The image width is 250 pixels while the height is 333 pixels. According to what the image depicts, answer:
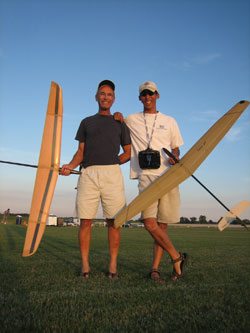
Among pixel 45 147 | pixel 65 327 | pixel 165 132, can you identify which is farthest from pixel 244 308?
pixel 45 147

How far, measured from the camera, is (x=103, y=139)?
13.8ft

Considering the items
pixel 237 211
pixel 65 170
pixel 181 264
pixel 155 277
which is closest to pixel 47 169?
pixel 65 170

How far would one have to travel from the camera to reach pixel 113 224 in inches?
164

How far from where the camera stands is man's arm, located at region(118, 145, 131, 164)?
4.38 m

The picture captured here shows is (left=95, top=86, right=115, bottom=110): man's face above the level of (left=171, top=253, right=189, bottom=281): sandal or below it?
above

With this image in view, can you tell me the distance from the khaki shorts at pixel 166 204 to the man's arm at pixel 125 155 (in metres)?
0.42

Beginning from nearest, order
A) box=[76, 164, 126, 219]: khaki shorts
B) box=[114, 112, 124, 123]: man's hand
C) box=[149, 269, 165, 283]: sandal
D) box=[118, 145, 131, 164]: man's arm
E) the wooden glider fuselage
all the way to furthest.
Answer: box=[149, 269, 165, 283]: sandal, the wooden glider fuselage, box=[76, 164, 126, 219]: khaki shorts, box=[114, 112, 124, 123]: man's hand, box=[118, 145, 131, 164]: man's arm

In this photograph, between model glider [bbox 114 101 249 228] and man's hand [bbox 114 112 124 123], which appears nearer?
model glider [bbox 114 101 249 228]

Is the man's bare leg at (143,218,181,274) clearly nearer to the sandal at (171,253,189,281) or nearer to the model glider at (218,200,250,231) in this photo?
the sandal at (171,253,189,281)

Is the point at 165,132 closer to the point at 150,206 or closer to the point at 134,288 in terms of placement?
the point at 150,206

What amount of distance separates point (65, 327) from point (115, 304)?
2.12 feet

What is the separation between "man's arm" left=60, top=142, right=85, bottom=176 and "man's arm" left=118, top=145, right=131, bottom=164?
596 mm

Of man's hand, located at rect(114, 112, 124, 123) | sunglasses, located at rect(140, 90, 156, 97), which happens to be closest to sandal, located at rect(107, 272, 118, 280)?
man's hand, located at rect(114, 112, 124, 123)

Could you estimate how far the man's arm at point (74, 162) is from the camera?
416 centimetres
